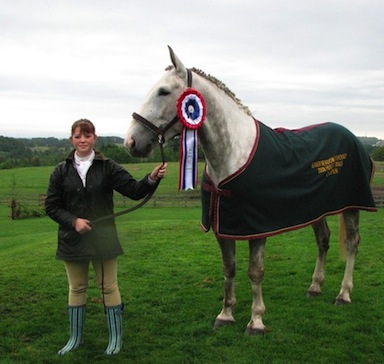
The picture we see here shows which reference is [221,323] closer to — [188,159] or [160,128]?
[188,159]

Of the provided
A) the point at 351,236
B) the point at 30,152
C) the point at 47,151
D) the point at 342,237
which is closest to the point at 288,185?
the point at 351,236

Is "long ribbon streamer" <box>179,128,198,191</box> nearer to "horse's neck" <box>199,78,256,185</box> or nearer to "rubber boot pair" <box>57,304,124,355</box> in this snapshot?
"horse's neck" <box>199,78,256,185</box>

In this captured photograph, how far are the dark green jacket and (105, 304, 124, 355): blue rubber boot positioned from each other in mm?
478

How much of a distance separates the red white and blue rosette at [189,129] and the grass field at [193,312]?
0.63 metres

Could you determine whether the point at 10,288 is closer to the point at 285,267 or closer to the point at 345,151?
the point at 285,267

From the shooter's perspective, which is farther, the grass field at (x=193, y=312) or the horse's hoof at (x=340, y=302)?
the horse's hoof at (x=340, y=302)

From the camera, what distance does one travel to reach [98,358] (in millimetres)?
3496

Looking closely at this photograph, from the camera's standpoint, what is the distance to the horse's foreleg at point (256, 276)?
395cm

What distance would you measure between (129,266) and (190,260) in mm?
1026

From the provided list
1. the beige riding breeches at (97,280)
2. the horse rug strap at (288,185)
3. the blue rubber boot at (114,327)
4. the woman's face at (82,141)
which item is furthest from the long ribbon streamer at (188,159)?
the blue rubber boot at (114,327)

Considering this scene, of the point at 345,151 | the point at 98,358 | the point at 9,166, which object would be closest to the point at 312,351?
the point at 98,358

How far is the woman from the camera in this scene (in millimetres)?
3324

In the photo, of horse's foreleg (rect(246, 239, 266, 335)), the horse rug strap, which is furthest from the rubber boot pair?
horse's foreleg (rect(246, 239, 266, 335))

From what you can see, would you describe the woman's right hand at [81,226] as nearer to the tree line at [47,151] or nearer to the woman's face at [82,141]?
the woman's face at [82,141]
